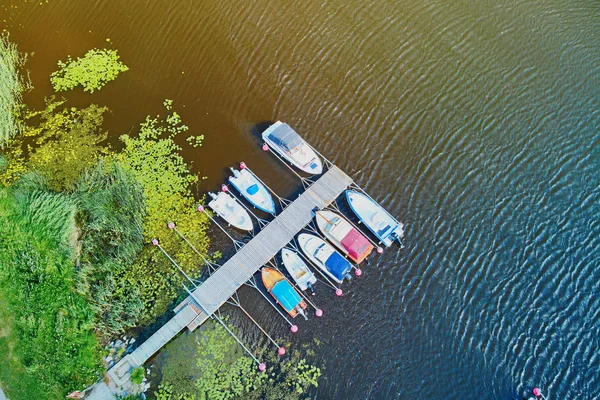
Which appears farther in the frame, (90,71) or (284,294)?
(90,71)

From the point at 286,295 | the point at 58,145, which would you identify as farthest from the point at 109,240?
the point at 286,295

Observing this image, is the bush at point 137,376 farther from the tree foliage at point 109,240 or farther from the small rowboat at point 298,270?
the small rowboat at point 298,270

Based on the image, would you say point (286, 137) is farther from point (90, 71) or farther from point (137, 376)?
point (137, 376)

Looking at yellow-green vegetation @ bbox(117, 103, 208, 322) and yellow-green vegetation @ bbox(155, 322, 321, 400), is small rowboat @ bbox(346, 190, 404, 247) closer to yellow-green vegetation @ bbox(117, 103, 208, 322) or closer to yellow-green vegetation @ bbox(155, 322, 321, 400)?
yellow-green vegetation @ bbox(155, 322, 321, 400)

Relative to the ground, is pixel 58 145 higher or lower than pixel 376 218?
higher

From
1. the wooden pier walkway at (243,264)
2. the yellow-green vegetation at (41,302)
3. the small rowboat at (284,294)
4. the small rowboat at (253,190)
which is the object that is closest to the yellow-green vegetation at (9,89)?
the yellow-green vegetation at (41,302)
